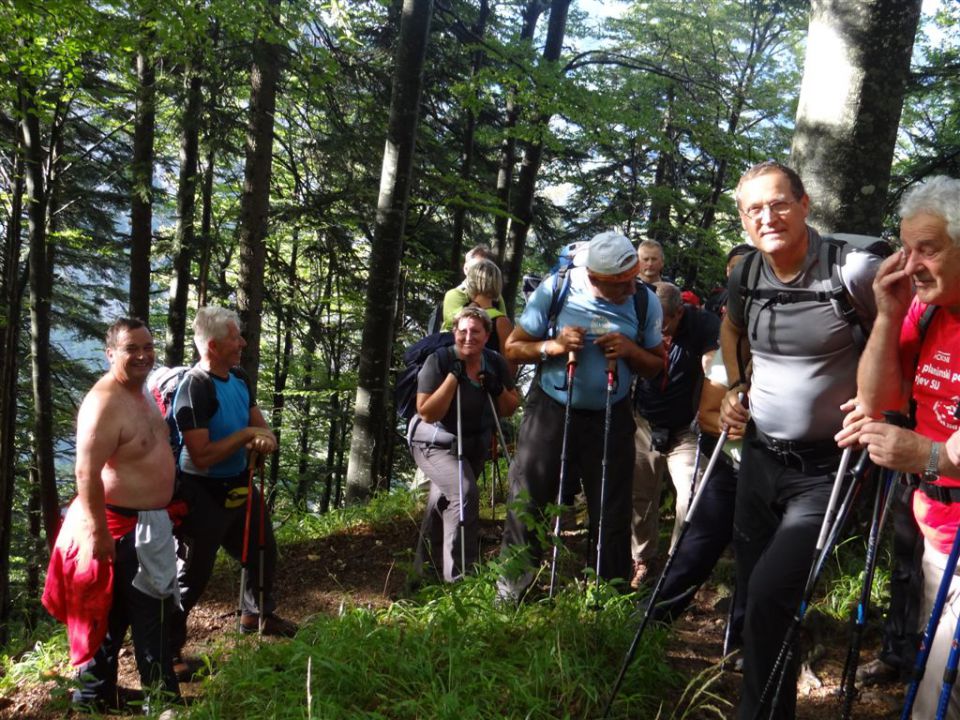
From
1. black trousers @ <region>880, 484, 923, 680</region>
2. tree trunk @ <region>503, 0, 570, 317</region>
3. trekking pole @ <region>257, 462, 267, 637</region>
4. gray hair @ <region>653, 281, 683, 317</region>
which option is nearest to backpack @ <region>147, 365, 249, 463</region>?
trekking pole @ <region>257, 462, 267, 637</region>

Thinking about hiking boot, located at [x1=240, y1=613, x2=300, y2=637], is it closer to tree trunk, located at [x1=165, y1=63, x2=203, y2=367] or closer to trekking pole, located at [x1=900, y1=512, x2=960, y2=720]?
trekking pole, located at [x1=900, y1=512, x2=960, y2=720]

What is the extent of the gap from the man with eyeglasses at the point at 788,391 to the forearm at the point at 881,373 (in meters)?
0.26

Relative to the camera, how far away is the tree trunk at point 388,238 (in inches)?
361

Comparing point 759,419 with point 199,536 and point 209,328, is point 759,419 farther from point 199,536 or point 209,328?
point 199,536

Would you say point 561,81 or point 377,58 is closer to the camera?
point 561,81

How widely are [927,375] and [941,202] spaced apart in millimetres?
556

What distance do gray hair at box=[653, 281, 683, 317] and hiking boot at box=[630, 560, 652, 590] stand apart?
1.80m

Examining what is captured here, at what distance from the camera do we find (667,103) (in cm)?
1353

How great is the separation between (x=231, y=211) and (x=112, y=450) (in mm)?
7020

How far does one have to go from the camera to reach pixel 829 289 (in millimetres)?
2844

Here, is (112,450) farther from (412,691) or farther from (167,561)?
(412,691)

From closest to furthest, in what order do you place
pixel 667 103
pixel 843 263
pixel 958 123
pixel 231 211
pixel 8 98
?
pixel 843 263, pixel 958 123, pixel 8 98, pixel 231 211, pixel 667 103

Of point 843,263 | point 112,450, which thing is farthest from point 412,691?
point 843,263

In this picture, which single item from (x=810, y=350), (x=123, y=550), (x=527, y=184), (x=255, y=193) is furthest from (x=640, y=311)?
(x=527, y=184)
